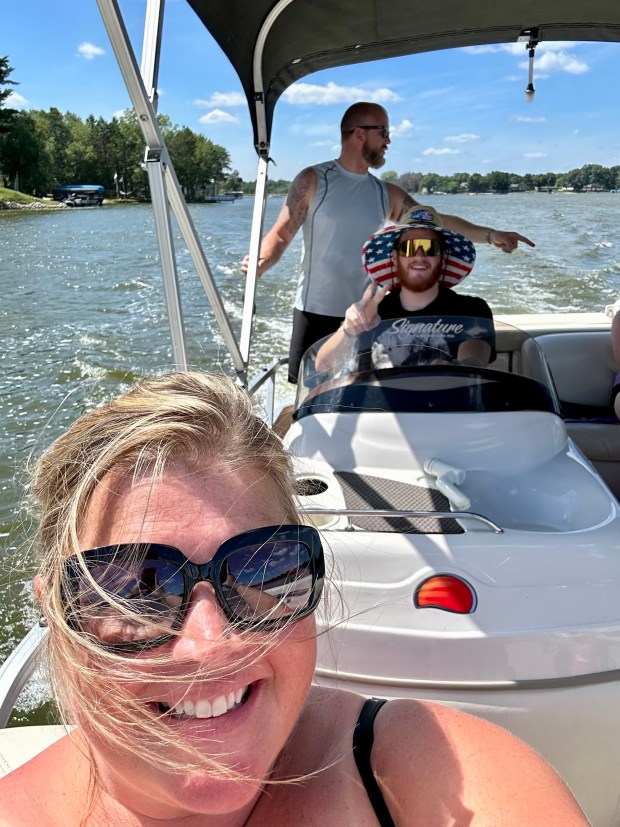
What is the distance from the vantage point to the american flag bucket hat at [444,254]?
225 cm

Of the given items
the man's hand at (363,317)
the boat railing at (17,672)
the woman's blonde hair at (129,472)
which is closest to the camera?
the woman's blonde hair at (129,472)

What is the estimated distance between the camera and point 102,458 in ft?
2.45

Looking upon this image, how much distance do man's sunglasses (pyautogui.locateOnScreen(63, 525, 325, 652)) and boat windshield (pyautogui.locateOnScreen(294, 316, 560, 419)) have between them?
48.7 inches

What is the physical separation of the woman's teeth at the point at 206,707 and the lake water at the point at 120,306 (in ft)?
1.15

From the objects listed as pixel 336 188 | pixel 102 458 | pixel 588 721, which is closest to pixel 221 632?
pixel 102 458

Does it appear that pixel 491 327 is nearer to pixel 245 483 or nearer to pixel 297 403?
pixel 297 403

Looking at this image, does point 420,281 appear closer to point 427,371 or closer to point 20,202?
point 427,371

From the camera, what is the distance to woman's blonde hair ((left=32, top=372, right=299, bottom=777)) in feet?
2.16

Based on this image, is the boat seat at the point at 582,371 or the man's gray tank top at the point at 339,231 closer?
the man's gray tank top at the point at 339,231

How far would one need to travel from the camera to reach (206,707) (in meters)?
0.67

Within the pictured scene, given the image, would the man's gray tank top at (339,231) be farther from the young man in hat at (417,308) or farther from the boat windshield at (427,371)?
the boat windshield at (427,371)

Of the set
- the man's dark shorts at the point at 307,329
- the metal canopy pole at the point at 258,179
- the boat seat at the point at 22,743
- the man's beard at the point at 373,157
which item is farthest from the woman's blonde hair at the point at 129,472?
the man's beard at the point at 373,157

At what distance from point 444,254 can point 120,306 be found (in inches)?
411

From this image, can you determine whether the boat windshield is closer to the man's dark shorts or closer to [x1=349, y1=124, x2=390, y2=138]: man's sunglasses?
the man's dark shorts
